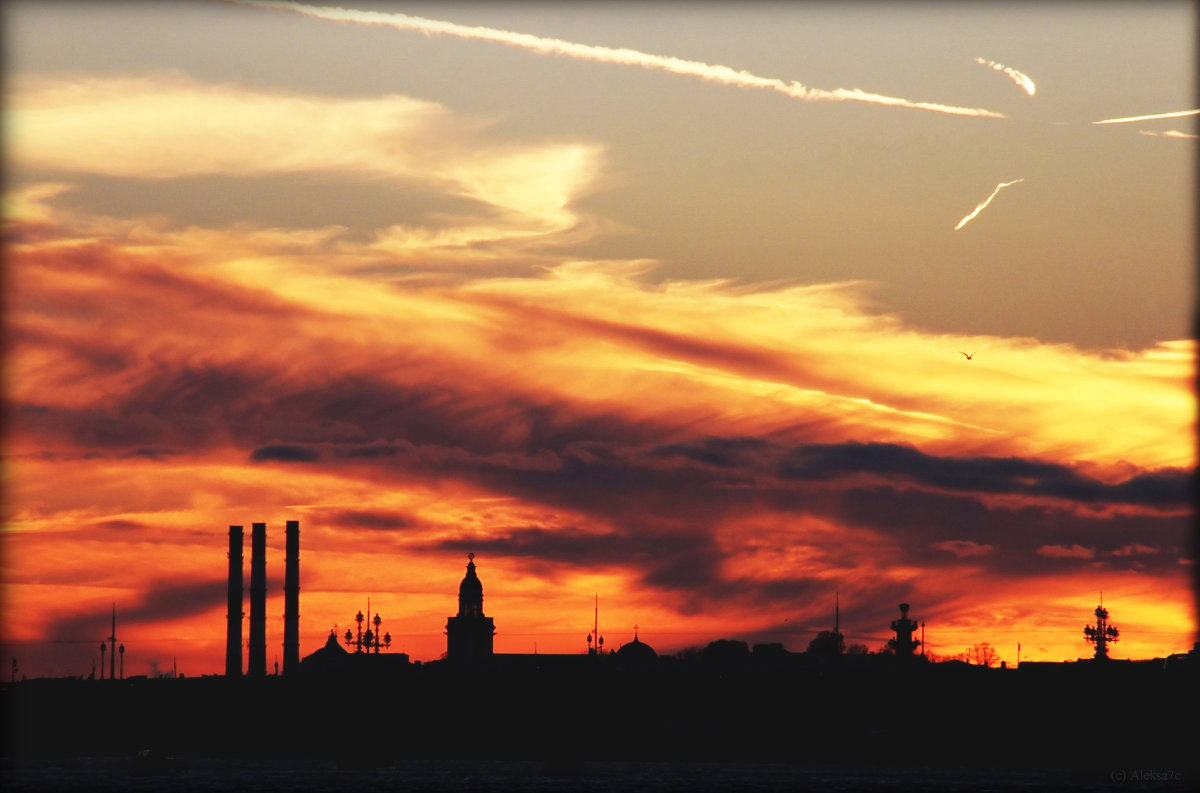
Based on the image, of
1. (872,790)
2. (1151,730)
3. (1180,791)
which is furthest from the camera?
(1151,730)

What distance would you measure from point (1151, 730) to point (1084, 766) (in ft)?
34.8

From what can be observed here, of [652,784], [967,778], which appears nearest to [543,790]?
[652,784]

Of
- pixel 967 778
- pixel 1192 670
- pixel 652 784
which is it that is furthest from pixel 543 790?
pixel 1192 670

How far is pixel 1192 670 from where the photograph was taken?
19225 centimetres

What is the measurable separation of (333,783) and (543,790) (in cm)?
2900

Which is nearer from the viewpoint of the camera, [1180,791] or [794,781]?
[1180,791]

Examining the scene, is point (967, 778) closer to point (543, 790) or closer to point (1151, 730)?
point (1151, 730)

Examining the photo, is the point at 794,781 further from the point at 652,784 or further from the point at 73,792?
the point at 73,792

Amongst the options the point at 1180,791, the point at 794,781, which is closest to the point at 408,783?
the point at 794,781

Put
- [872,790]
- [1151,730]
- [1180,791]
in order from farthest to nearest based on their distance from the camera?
1. [1151,730]
2. [1180,791]
3. [872,790]

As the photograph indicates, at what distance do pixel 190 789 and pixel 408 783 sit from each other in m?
21.9

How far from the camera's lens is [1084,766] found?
19362 cm

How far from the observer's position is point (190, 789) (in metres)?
169

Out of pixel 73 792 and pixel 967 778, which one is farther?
pixel 967 778
